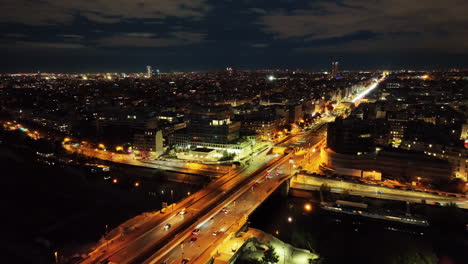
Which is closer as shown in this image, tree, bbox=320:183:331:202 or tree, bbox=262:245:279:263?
tree, bbox=262:245:279:263

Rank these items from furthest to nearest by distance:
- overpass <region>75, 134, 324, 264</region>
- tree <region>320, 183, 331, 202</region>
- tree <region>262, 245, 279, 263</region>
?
tree <region>320, 183, 331, 202</region> → tree <region>262, 245, 279, 263</region> → overpass <region>75, 134, 324, 264</region>

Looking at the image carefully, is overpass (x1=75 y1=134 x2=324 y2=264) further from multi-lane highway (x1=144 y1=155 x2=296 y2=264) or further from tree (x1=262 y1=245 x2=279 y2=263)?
tree (x1=262 y1=245 x2=279 y2=263)

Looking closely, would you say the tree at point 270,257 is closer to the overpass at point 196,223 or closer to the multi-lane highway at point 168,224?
the overpass at point 196,223

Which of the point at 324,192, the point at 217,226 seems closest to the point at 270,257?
the point at 217,226

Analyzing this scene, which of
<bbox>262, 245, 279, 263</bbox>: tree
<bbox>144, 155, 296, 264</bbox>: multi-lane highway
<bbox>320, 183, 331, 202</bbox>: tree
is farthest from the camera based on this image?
<bbox>320, 183, 331, 202</bbox>: tree

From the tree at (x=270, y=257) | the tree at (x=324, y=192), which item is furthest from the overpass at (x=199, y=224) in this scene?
the tree at (x=324, y=192)

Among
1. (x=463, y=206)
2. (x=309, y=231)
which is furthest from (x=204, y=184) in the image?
(x=463, y=206)

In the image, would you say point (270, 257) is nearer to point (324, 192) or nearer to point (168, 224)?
point (168, 224)

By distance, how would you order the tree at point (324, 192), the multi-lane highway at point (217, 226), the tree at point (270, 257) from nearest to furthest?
the multi-lane highway at point (217, 226) < the tree at point (270, 257) < the tree at point (324, 192)

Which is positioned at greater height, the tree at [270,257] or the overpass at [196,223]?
the overpass at [196,223]

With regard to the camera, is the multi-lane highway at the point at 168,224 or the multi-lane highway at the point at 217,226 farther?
the multi-lane highway at the point at 168,224

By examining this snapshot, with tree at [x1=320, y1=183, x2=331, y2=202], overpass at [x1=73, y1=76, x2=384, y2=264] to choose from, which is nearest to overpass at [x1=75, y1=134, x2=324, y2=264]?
overpass at [x1=73, y1=76, x2=384, y2=264]
